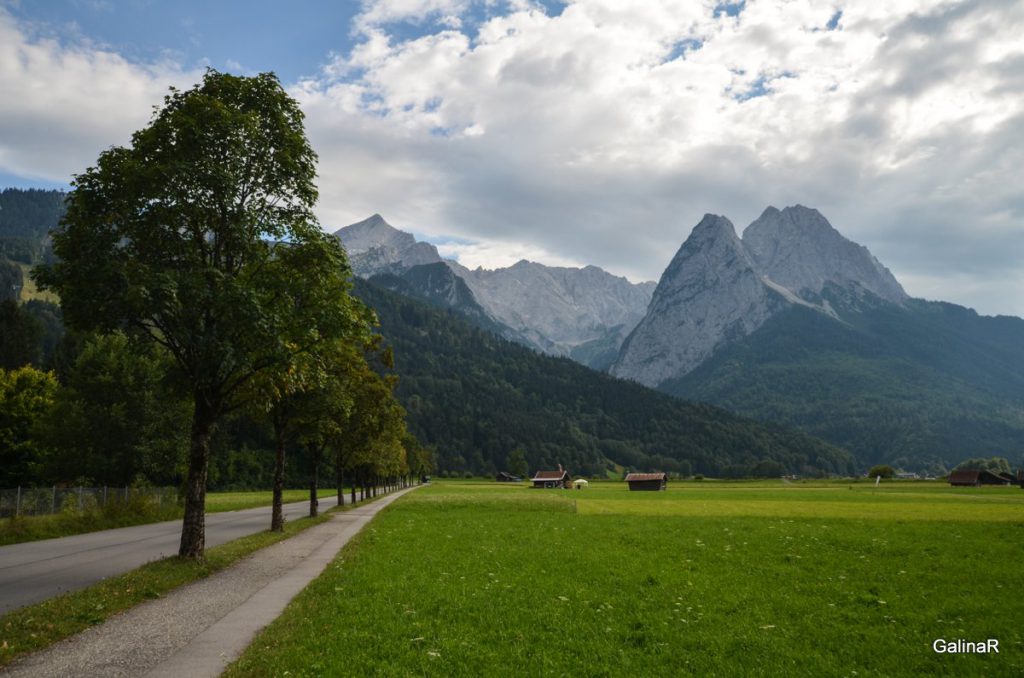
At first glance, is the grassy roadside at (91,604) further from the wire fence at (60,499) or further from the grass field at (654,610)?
the wire fence at (60,499)

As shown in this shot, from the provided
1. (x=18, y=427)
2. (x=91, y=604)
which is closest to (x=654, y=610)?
(x=91, y=604)

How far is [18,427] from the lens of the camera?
219 ft

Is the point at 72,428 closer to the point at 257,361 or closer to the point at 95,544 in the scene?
the point at 95,544

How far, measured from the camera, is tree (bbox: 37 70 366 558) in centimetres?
1947

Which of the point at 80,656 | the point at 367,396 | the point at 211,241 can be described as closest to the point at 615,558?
the point at 80,656

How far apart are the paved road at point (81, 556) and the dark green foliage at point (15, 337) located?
80122mm

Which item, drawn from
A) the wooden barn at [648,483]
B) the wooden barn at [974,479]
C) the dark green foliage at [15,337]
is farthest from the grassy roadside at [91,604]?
the wooden barn at [974,479]

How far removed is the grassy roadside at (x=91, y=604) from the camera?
1152 cm

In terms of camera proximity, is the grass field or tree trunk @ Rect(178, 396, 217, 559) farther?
Result: tree trunk @ Rect(178, 396, 217, 559)

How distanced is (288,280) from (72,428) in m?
55.3

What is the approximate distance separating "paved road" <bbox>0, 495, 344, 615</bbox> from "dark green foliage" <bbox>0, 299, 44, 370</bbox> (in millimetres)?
80122

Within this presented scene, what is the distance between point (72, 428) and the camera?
2422 inches

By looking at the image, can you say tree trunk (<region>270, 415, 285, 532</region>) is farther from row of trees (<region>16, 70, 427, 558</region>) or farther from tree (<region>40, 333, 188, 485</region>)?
tree (<region>40, 333, 188, 485</region>)

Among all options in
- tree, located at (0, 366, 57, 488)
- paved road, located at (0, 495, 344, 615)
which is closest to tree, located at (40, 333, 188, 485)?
tree, located at (0, 366, 57, 488)
